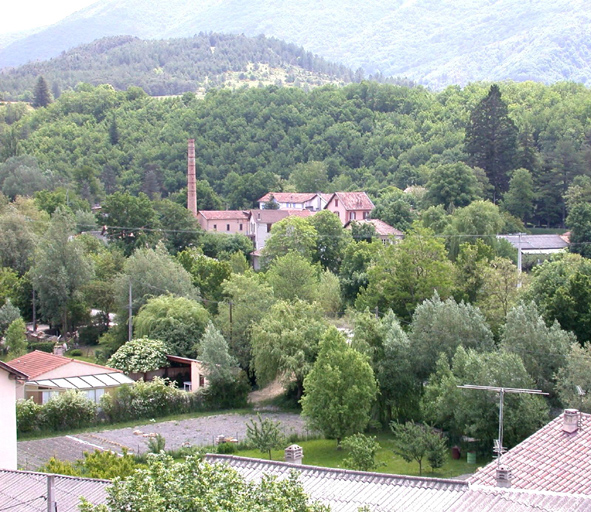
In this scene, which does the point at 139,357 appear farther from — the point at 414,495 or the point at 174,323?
the point at 414,495

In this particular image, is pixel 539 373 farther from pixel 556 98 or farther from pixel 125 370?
pixel 556 98

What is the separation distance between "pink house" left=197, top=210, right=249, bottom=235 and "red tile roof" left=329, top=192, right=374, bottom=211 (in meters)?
10.00

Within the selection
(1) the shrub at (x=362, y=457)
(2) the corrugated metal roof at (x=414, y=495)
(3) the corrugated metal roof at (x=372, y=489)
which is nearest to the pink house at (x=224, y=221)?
(1) the shrub at (x=362, y=457)

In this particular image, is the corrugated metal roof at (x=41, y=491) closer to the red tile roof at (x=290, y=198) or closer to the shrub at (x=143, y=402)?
the shrub at (x=143, y=402)

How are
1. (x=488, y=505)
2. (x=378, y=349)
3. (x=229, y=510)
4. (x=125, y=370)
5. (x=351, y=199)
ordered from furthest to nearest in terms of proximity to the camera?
(x=351, y=199) < (x=125, y=370) < (x=378, y=349) < (x=488, y=505) < (x=229, y=510)

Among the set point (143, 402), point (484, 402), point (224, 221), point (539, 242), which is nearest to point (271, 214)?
point (224, 221)

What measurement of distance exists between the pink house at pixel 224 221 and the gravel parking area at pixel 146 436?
165 ft

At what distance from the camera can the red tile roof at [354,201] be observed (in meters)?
81.7

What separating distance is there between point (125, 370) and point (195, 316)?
4.67 m

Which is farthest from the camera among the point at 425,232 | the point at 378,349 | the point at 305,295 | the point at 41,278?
the point at 41,278

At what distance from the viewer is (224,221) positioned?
87.1m

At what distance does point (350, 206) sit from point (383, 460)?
53.5 metres

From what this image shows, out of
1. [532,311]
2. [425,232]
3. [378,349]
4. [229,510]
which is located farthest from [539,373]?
[229,510]

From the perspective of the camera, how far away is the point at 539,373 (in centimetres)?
3022
